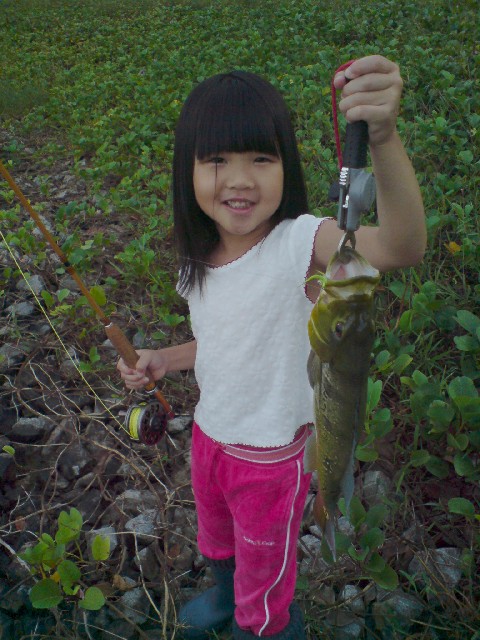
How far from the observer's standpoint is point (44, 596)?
2.38m

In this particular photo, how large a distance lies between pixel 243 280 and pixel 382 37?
23.5 feet

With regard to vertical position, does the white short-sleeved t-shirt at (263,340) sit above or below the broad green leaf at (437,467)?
above

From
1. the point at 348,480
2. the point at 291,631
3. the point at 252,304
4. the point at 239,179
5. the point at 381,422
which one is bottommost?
the point at 291,631

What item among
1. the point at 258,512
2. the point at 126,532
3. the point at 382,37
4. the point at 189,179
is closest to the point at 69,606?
the point at 126,532

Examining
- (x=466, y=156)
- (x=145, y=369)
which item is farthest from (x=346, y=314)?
(x=466, y=156)

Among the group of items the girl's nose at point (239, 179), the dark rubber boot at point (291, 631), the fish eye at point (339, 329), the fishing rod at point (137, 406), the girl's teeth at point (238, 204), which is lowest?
the dark rubber boot at point (291, 631)

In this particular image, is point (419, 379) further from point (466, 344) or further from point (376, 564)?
point (376, 564)

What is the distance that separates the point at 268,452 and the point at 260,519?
9.1 inches

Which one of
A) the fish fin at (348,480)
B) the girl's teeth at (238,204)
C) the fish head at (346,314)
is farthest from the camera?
the girl's teeth at (238,204)

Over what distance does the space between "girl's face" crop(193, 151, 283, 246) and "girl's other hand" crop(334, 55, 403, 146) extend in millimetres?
517

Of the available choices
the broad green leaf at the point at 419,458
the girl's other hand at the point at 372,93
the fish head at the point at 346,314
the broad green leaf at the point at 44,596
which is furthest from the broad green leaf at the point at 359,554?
the girl's other hand at the point at 372,93

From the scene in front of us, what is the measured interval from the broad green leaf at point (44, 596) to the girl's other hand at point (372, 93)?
6.76 ft

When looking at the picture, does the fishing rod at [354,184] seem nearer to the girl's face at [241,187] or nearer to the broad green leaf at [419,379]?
the girl's face at [241,187]

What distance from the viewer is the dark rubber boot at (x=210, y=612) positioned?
2.59 metres
